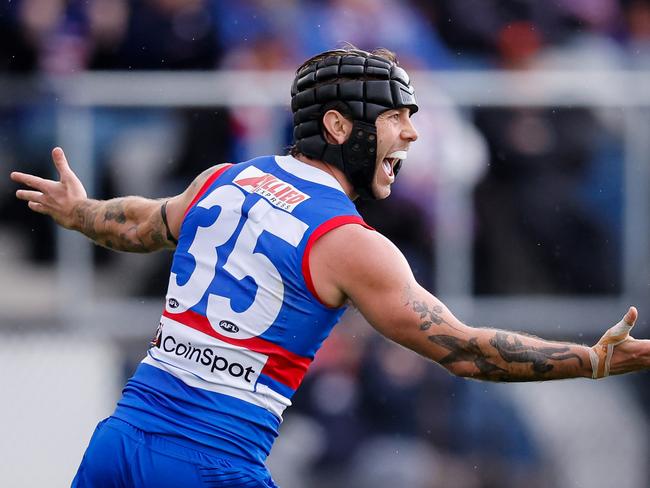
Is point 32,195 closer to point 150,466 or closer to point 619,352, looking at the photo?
point 150,466

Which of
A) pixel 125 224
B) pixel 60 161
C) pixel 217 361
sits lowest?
pixel 217 361

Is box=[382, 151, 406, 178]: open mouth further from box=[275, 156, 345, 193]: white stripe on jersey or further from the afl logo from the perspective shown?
the afl logo

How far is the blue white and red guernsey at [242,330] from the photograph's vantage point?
14.2 ft

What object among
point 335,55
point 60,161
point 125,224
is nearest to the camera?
point 335,55

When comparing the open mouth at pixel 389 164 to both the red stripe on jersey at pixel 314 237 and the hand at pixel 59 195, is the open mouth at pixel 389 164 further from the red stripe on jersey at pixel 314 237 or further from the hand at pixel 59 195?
the hand at pixel 59 195

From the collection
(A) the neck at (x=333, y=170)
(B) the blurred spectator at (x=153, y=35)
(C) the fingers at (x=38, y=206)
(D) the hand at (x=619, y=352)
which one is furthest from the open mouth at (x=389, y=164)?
(B) the blurred spectator at (x=153, y=35)

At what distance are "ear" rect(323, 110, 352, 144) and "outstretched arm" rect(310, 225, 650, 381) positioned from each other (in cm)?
57

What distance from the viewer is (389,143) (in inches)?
190

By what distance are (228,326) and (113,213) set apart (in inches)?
46.4

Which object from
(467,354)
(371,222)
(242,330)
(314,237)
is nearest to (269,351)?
(242,330)

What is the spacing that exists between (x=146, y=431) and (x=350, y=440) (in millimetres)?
4235

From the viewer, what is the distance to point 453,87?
28.1 ft

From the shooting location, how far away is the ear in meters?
4.77

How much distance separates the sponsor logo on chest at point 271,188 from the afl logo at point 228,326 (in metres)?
0.45
